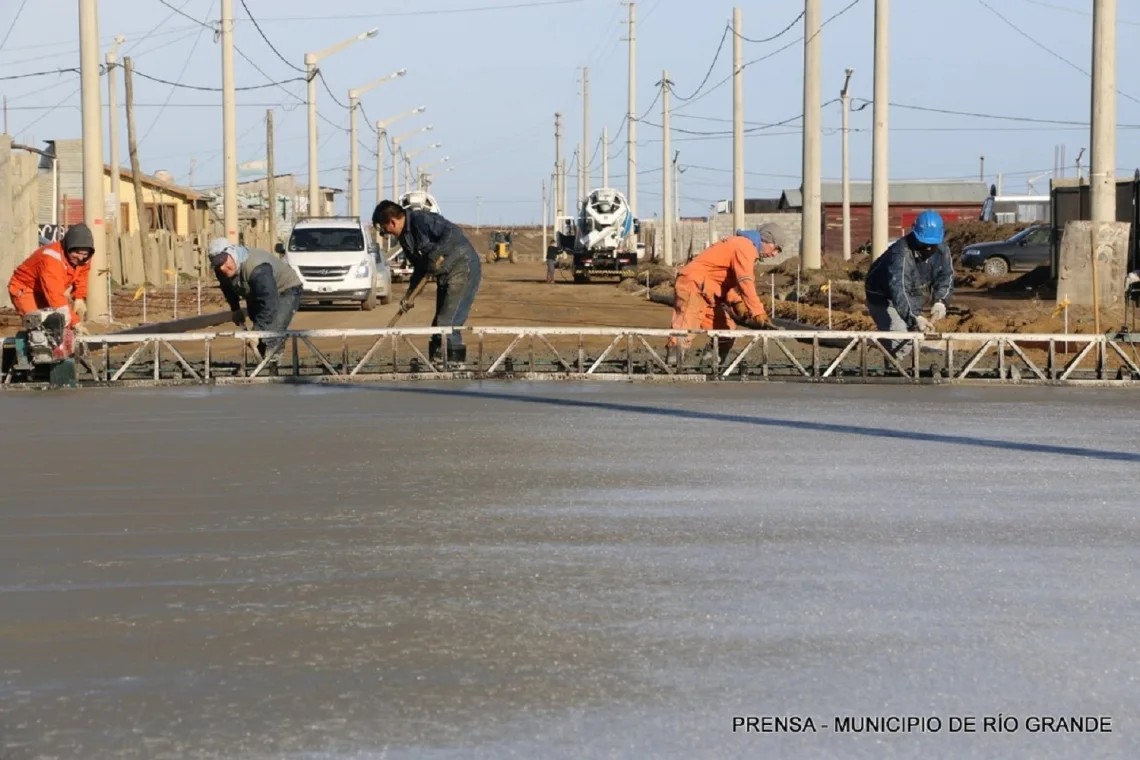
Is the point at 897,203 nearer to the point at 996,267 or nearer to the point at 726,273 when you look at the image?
the point at 996,267

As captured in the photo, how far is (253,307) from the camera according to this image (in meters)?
19.5

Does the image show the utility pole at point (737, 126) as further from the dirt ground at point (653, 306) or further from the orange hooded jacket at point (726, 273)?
the orange hooded jacket at point (726, 273)

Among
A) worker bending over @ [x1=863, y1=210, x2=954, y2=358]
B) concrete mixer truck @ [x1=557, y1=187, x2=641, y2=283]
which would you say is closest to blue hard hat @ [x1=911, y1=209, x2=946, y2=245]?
worker bending over @ [x1=863, y1=210, x2=954, y2=358]

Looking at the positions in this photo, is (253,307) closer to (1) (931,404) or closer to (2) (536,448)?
(1) (931,404)

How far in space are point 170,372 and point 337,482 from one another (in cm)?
1011

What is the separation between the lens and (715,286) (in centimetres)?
1955

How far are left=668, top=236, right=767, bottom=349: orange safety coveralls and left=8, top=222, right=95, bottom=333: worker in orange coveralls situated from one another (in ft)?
18.3

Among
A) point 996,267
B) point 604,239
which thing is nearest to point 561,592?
point 996,267

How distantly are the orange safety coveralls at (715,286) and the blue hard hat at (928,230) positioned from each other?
1.86 m

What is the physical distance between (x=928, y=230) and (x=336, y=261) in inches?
966

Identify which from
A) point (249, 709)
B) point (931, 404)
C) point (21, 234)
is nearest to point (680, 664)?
point (249, 709)

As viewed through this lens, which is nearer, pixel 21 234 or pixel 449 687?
pixel 449 687

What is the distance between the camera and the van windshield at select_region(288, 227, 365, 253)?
Answer: 1670 inches

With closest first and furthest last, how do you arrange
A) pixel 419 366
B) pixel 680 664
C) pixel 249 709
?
pixel 249 709
pixel 680 664
pixel 419 366
